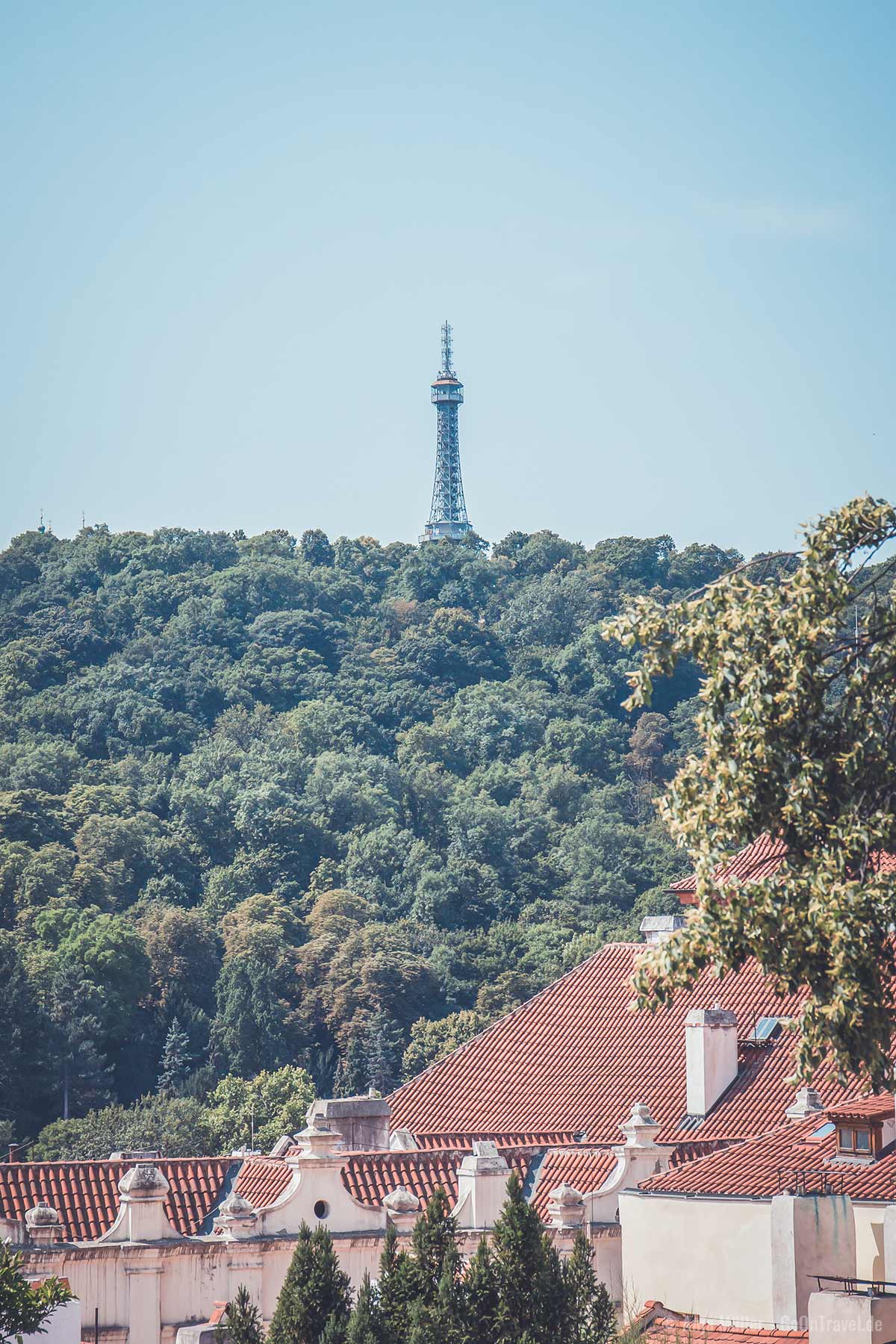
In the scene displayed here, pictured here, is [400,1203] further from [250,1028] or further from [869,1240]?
[250,1028]

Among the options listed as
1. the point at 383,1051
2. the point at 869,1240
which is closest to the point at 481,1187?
the point at 869,1240

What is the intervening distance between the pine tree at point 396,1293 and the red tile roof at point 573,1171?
7.10 m

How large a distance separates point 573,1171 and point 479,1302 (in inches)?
320

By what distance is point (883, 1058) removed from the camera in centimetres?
1744

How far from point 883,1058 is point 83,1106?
271ft

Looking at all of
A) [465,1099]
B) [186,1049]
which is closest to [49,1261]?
[465,1099]

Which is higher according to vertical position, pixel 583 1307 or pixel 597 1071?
pixel 597 1071

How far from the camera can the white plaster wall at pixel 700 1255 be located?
83.4 ft

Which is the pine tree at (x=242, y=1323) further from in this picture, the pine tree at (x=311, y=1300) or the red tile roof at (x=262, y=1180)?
the red tile roof at (x=262, y=1180)

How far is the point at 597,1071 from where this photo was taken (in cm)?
3516

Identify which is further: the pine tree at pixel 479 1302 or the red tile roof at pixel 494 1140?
the red tile roof at pixel 494 1140

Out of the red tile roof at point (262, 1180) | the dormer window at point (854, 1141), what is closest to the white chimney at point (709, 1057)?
the dormer window at point (854, 1141)

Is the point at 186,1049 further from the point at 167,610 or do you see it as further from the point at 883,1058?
the point at 883,1058

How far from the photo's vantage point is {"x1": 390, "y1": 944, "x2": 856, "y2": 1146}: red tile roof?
32.8m
